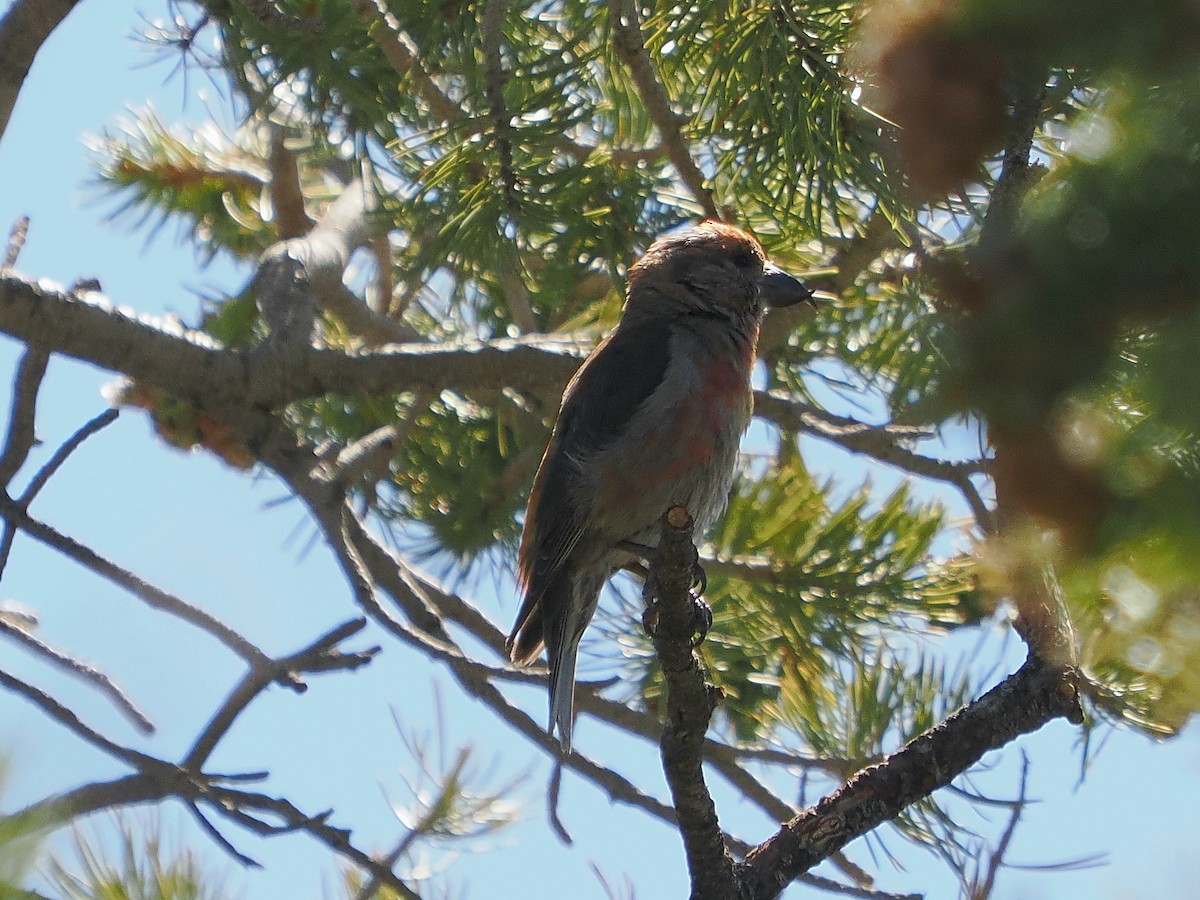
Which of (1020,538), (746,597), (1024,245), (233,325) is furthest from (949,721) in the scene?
(233,325)

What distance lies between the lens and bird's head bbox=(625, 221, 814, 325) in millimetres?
3248

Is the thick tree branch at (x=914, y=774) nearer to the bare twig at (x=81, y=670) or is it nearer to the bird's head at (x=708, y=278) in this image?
the bare twig at (x=81, y=670)

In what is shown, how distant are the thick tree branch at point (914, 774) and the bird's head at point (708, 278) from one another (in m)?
1.44

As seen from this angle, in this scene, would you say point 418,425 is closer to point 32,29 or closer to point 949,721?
point 32,29

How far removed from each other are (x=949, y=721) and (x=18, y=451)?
1.72 metres

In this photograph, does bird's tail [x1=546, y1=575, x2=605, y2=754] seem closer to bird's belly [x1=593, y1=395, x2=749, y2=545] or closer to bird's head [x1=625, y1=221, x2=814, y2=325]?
bird's belly [x1=593, y1=395, x2=749, y2=545]

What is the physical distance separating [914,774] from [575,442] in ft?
4.66

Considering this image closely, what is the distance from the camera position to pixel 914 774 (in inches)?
78.6

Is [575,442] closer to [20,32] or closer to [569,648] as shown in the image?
[569,648]

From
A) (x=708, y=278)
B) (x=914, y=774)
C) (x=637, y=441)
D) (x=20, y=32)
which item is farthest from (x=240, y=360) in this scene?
(x=914, y=774)

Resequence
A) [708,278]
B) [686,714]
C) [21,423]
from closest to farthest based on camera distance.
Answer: [686,714], [21,423], [708,278]

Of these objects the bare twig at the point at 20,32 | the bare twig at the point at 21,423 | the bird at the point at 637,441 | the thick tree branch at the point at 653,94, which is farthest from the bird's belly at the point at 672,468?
the bare twig at the point at 20,32

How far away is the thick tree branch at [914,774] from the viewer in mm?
1962

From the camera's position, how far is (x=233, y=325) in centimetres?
368
